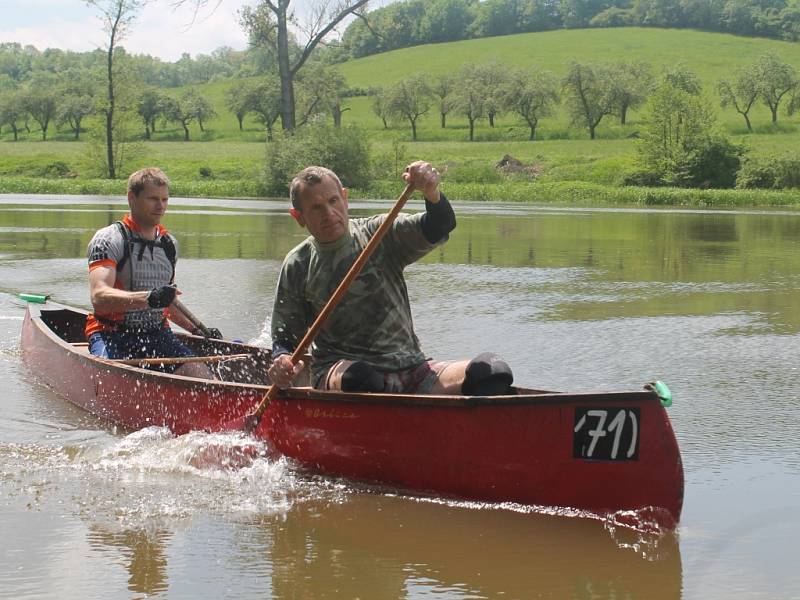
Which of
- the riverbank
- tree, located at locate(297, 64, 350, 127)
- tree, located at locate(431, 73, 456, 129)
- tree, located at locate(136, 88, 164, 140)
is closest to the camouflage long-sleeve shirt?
the riverbank

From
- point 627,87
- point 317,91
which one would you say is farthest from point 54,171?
point 627,87

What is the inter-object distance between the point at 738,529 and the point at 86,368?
4418mm

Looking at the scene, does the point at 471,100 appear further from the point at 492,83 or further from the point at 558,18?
the point at 558,18

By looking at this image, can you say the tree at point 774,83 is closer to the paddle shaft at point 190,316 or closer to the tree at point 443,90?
the tree at point 443,90

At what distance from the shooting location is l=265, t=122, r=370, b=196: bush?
1640 inches

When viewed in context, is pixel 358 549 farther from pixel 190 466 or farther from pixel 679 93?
pixel 679 93

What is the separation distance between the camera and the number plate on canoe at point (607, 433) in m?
4.81

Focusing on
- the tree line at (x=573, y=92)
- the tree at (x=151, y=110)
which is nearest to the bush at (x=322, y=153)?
the tree line at (x=573, y=92)

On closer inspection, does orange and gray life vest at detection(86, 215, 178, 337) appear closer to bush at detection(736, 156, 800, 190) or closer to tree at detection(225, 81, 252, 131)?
bush at detection(736, 156, 800, 190)

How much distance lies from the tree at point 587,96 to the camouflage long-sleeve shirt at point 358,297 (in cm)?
7115

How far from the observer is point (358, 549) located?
4.84 meters

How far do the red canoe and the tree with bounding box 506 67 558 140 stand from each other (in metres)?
72.3

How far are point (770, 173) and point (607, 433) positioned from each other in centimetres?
4144

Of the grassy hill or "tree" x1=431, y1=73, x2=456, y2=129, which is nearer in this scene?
the grassy hill
